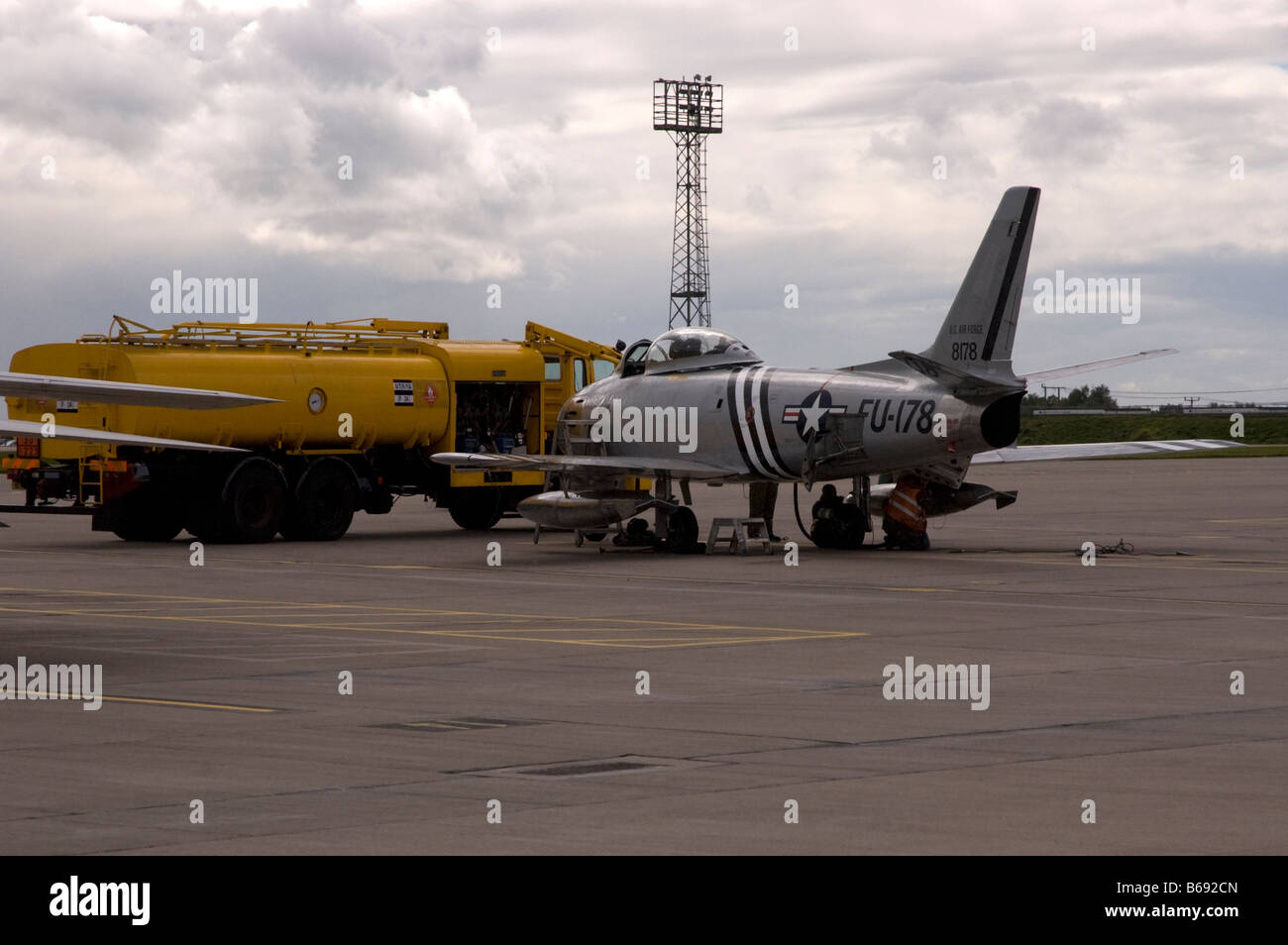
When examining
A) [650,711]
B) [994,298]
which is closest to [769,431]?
[994,298]

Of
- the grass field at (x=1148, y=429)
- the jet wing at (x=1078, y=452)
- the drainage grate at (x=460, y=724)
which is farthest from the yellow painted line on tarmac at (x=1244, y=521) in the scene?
the grass field at (x=1148, y=429)

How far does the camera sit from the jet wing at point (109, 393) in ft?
50.1

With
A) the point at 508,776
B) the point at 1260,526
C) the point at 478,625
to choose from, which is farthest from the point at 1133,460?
the point at 508,776

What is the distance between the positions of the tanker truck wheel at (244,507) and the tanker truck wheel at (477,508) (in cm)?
536

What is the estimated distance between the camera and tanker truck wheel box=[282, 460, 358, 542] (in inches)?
1406

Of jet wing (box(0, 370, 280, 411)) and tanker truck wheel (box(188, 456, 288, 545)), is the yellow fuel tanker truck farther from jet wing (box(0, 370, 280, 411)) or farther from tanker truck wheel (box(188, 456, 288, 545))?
jet wing (box(0, 370, 280, 411))

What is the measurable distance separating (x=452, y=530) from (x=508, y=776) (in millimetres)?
29475

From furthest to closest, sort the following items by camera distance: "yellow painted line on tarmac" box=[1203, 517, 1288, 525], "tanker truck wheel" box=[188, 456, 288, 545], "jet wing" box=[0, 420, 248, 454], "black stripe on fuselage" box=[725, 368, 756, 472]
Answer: "yellow painted line on tarmac" box=[1203, 517, 1288, 525] < "tanker truck wheel" box=[188, 456, 288, 545] < "black stripe on fuselage" box=[725, 368, 756, 472] < "jet wing" box=[0, 420, 248, 454]

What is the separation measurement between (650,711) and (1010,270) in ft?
56.1

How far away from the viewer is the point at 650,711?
1338 centimetres

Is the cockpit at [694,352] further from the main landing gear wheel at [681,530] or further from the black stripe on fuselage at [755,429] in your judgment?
the main landing gear wheel at [681,530]

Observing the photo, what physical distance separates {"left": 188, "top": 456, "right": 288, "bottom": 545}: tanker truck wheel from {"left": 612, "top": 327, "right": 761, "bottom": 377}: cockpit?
771 centimetres

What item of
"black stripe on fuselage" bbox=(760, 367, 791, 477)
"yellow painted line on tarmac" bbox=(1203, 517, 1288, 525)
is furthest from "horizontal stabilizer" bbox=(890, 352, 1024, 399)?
Result: "yellow painted line on tarmac" bbox=(1203, 517, 1288, 525)
